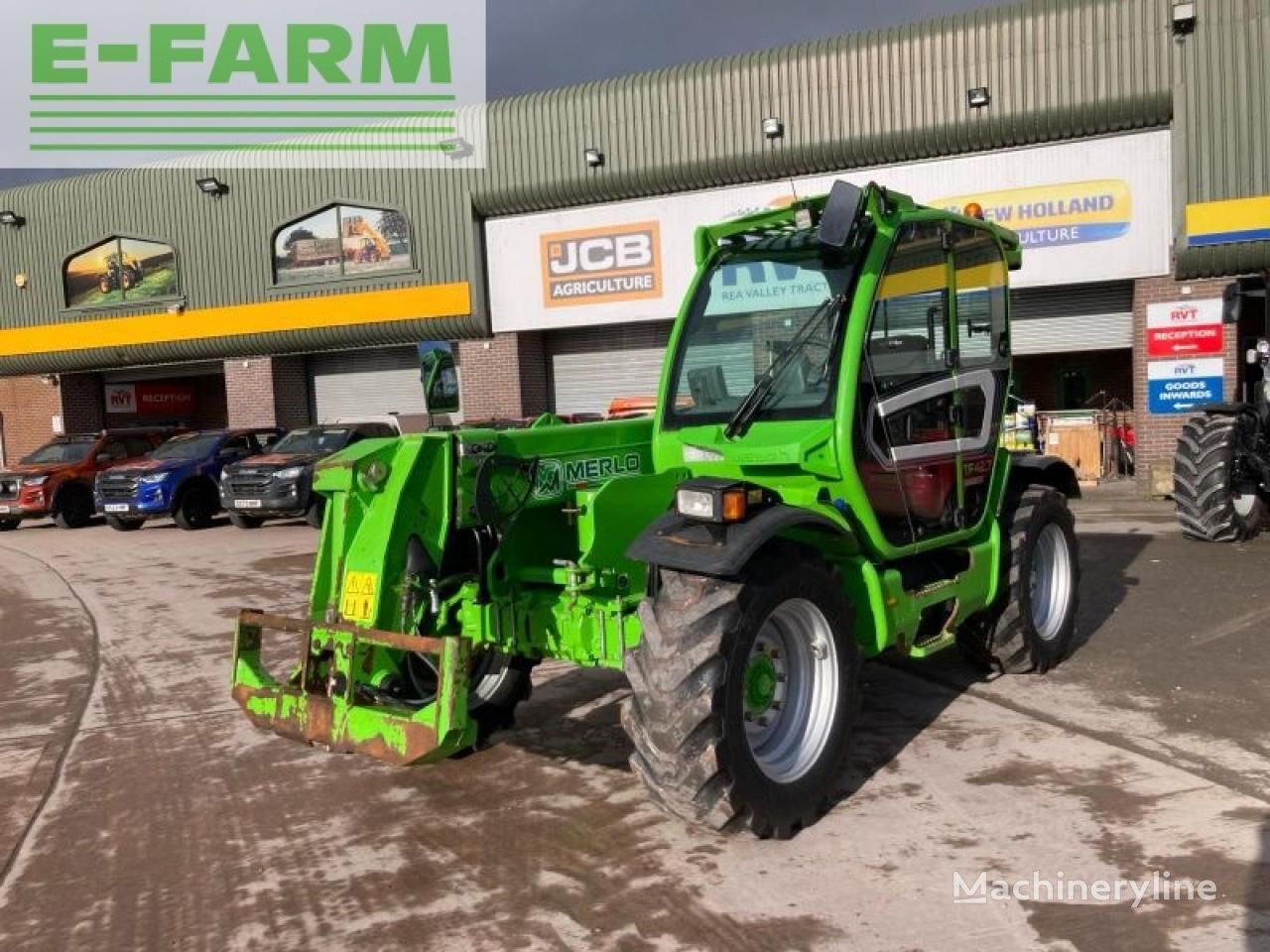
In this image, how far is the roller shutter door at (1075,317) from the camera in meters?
17.1

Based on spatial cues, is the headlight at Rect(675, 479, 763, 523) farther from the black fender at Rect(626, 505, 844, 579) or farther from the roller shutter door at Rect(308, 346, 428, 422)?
the roller shutter door at Rect(308, 346, 428, 422)

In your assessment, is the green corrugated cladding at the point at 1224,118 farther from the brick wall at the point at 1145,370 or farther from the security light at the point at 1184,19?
the brick wall at the point at 1145,370

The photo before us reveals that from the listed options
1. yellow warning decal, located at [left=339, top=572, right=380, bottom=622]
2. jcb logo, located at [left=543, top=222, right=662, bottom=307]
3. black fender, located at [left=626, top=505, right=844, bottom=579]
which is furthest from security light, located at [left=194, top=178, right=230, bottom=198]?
black fender, located at [left=626, top=505, right=844, bottom=579]

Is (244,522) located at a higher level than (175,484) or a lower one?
lower

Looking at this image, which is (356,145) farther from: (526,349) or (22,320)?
(22,320)

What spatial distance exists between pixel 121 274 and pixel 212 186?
362cm

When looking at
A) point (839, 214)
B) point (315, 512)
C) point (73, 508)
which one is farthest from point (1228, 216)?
point (73, 508)

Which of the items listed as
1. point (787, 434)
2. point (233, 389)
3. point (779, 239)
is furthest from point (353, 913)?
point (233, 389)

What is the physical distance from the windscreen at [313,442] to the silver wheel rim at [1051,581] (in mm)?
12245

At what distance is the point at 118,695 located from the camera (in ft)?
21.9

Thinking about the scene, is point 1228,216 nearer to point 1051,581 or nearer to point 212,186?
point 1051,581

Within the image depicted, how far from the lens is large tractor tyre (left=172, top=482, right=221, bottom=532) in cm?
1700

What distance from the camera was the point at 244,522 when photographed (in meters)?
16.6

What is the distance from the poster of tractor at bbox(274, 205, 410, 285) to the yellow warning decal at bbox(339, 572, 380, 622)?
18035 millimetres
